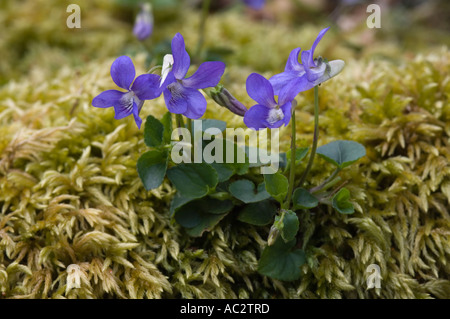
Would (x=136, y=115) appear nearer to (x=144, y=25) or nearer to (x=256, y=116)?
(x=256, y=116)

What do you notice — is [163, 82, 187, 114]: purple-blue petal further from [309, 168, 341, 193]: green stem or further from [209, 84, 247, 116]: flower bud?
[309, 168, 341, 193]: green stem

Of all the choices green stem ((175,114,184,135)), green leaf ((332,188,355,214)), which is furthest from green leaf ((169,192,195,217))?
green leaf ((332,188,355,214))

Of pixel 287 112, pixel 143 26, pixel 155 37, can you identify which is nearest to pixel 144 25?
pixel 143 26

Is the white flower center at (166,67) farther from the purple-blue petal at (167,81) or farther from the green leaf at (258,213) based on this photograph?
the green leaf at (258,213)

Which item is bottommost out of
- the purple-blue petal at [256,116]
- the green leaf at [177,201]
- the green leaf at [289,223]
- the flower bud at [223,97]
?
the green leaf at [289,223]

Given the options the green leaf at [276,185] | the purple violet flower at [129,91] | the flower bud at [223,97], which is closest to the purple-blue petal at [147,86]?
the purple violet flower at [129,91]

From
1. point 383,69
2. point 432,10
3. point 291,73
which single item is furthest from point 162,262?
point 432,10
